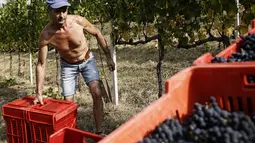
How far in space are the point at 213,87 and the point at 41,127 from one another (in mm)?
1789

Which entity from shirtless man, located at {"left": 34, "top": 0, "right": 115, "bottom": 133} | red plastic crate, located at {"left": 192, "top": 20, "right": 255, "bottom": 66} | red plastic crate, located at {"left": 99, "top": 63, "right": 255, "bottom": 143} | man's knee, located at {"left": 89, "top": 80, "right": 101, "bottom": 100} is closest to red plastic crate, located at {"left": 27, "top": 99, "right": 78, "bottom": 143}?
shirtless man, located at {"left": 34, "top": 0, "right": 115, "bottom": 133}

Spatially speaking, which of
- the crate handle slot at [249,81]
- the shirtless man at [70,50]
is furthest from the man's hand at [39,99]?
the crate handle slot at [249,81]

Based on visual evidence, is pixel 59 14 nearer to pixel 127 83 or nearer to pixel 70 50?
pixel 70 50

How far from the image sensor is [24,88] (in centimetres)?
779

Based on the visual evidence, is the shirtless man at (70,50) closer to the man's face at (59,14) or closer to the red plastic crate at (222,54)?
the man's face at (59,14)

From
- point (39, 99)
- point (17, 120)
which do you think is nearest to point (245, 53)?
point (39, 99)

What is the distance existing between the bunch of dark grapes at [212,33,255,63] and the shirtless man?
6.57 ft

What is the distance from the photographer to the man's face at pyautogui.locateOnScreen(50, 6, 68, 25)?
141 inches

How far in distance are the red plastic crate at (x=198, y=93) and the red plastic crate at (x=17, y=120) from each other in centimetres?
184

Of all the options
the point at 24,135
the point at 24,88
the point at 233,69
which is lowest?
the point at 24,88

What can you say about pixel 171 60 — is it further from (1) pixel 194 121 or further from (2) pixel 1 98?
(1) pixel 194 121

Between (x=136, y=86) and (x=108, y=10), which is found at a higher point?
(x=108, y=10)

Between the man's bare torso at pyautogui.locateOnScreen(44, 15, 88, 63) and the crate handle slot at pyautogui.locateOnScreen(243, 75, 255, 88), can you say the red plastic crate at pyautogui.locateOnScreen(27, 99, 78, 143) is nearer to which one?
the man's bare torso at pyautogui.locateOnScreen(44, 15, 88, 63)

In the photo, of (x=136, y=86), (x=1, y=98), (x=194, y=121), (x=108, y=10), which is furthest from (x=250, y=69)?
(x=1, y=98)
